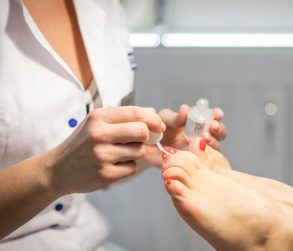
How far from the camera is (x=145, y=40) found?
4.59 ft

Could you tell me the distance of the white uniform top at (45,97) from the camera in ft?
2.59

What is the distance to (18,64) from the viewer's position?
2.64ft

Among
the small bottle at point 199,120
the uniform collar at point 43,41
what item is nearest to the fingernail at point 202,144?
the small bottle at point 199,120

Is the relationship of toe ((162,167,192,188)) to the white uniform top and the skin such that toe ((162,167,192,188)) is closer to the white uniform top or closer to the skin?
the skin

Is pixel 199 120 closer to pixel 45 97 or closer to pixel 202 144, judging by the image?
pixel 202 144

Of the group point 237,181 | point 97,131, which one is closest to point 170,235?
point 237,181

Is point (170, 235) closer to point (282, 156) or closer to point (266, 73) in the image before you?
point (282, 156)

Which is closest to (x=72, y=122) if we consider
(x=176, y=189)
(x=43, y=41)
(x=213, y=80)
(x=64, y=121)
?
(x=64, y=121)

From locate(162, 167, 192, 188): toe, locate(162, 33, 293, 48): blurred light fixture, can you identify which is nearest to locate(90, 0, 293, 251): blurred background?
locate(162, 33, 293, 48): blurred light fixture

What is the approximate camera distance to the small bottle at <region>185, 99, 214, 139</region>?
0.91 m

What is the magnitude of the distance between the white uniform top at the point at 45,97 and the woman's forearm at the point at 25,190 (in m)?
0.10

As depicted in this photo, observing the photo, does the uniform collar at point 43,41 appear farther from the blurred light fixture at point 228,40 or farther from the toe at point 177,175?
the blurred light fixture at point 228,40

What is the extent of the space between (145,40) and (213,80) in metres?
0.24

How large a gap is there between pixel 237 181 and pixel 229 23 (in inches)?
27.6
